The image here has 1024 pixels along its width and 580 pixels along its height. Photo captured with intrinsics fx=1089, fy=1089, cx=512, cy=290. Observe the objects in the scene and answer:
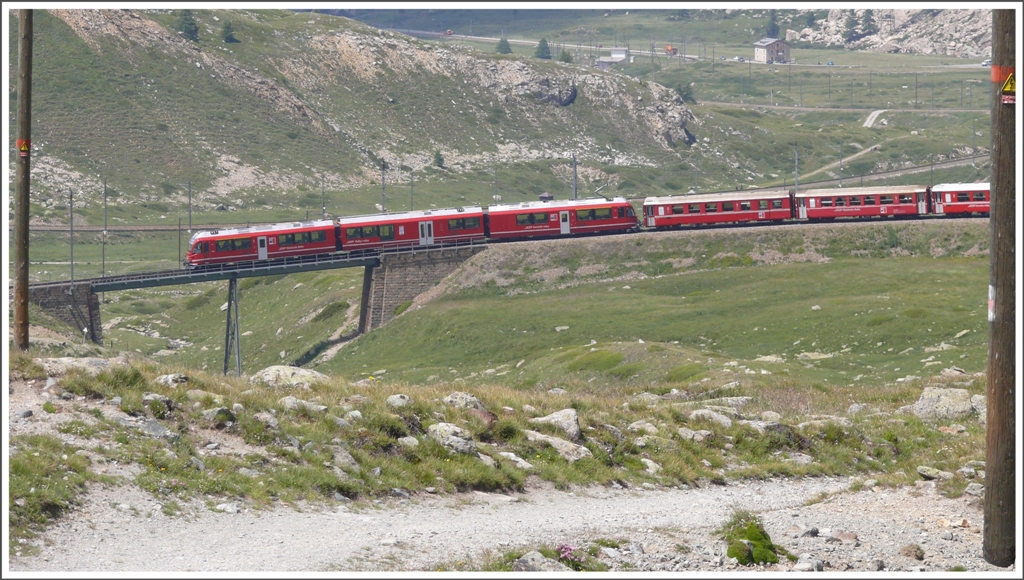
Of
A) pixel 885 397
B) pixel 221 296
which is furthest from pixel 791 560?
pixel 221 296

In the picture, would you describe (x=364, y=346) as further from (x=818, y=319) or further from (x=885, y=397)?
(x=885, y=397)

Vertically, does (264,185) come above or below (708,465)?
above

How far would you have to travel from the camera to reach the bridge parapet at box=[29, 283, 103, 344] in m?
85.8

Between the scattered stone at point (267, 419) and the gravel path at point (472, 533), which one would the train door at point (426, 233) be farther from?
the gravel path at point (472, 533)

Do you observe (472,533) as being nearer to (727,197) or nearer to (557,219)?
(557,219)

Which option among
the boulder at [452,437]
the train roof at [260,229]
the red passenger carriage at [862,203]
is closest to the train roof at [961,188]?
the red passenger carriage at [862,203]

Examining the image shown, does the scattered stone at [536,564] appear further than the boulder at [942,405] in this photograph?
No

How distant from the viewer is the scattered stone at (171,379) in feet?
82.8

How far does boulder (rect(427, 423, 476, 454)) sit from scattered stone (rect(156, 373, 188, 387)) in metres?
6.02

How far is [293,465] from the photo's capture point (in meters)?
22.2

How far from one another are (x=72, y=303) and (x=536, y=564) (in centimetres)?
7780

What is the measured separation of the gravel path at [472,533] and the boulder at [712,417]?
669 cm

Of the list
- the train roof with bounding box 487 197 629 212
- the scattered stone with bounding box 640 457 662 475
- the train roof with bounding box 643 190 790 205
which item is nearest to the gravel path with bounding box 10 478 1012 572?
the scattered stone with bounding box 640 457 662 475

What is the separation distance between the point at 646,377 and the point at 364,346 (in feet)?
110
